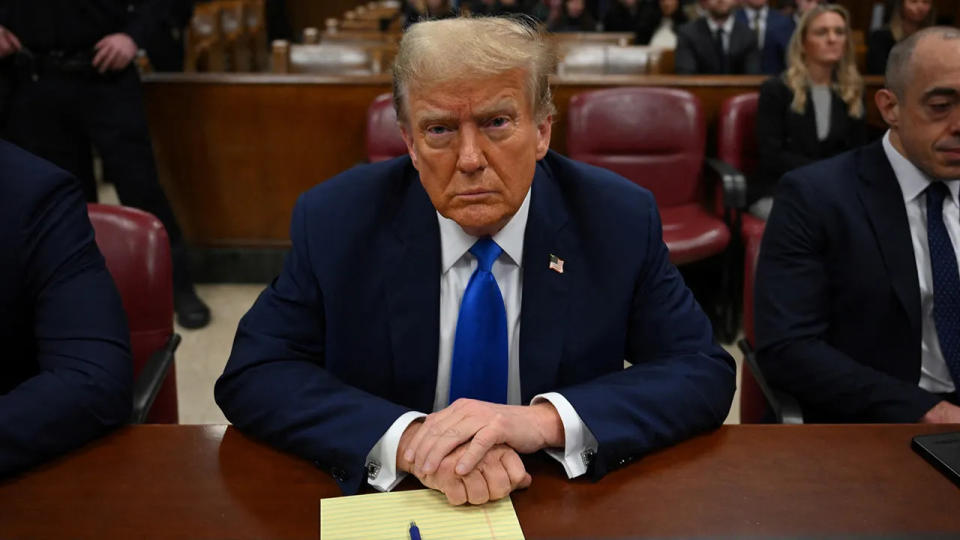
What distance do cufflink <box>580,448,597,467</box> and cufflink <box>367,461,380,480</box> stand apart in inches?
11.1

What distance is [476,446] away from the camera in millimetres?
1237

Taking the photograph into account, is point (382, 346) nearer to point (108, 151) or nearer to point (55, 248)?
point (55, 248)

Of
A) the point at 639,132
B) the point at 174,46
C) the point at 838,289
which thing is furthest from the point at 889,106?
the point at 174,46

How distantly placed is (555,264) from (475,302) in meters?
0.15

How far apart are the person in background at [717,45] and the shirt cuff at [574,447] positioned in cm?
452

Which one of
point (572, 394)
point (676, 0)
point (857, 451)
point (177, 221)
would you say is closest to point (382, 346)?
point (572, 394)

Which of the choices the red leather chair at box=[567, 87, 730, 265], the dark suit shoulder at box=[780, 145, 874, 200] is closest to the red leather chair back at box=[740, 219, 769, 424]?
the dark suit shoulder at box=[780, 145, 874, 200]

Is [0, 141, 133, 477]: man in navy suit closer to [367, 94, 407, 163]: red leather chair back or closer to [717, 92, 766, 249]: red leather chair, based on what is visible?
[367, 94, 407, 163]: red leather chair back

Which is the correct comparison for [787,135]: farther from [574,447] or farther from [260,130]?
[574,447]

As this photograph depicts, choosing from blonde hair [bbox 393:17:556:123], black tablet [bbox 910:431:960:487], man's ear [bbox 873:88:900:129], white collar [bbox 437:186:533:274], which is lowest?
black tablet [bbox 910:431:960:487]

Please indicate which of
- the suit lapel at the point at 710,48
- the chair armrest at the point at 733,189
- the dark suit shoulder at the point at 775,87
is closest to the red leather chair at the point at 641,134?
the chair armrest at the point at 733,189

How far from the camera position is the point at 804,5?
659 cm

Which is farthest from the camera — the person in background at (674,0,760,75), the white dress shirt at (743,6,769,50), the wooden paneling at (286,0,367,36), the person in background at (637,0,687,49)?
the wooden paneling at (286,0,367,36)

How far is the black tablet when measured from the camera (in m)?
1.26
